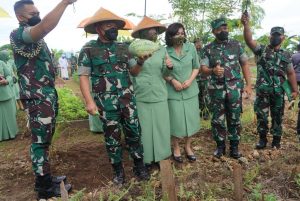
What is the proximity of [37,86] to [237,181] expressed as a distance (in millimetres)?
2048

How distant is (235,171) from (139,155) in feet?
4.61

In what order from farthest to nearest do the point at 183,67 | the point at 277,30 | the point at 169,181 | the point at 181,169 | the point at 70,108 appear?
the point at 70,108
the point at 277,30
the point at 183,67
the point at 181,169
the point at 169,181

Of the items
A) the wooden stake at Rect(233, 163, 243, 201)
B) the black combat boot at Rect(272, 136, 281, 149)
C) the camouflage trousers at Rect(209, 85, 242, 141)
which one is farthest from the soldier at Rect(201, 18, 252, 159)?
the wooden stake at Rect(233, 163, 243, 201)

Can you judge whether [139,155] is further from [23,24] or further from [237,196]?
[23,24]

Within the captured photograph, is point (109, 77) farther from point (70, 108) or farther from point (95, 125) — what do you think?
point (70, 108)

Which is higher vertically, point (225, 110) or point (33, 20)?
point (33, 20)

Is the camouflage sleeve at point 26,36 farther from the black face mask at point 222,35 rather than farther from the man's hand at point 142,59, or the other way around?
the black face mask at point 222,35

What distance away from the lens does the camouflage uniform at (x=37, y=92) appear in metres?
3.27

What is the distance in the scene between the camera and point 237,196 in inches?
110

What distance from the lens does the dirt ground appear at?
3.13 m

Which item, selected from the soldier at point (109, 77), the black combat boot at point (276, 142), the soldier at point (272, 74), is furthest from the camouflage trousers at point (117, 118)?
the black combat boot at point (276, 142)

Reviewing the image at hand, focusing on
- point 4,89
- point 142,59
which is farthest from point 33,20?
point 4,89

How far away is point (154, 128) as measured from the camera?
4125 millimetres

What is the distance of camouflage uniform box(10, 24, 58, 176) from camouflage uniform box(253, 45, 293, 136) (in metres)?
2.96
